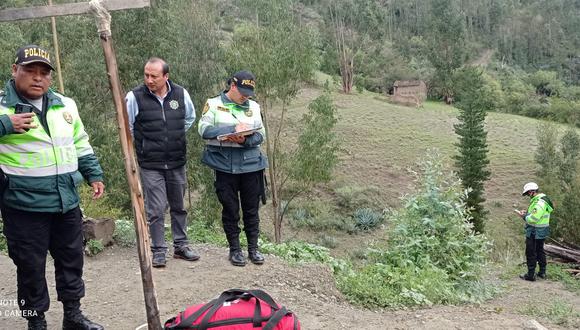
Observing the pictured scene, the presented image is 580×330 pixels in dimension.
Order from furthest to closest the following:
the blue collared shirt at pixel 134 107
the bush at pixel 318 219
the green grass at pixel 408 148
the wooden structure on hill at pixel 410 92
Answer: the wooden structure on hill at pixel 410 92, the green grass at pixel 408 148, the bush at pixel 318 219, the blue collared shirt at pixel 134 107

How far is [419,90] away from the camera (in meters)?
46.5

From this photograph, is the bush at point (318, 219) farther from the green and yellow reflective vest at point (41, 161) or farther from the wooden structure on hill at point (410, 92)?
the wooden structure on hill at point (410, 92)

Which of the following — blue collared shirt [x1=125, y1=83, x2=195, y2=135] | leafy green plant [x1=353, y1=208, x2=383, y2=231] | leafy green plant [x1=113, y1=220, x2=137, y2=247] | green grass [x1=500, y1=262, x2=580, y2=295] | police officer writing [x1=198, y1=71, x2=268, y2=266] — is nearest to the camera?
blue collared shirt [x1=125, y1=83, x2=195, y2=135]

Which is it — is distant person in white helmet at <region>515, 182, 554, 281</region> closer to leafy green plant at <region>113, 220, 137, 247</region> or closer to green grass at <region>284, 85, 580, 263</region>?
leafy green plant at <region>113, 220, 137, 247</region>

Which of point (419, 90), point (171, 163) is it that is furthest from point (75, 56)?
point (419, 90)

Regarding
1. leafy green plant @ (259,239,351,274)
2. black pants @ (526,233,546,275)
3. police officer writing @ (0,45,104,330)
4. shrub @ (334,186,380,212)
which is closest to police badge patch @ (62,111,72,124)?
police officer writing @ (0,45,104,330)

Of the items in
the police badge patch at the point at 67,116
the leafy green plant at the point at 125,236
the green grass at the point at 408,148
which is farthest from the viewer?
the green grass at the point at 408,148

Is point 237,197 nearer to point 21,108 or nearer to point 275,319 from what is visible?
point 275,319

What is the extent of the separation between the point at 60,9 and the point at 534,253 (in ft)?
32.4

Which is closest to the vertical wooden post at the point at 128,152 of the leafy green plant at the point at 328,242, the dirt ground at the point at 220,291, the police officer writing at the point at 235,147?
the dirt ground at the point at 220,291

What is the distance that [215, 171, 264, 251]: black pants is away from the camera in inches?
197

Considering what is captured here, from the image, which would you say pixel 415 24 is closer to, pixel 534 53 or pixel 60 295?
pixel 534 53

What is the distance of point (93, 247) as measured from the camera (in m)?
5.88

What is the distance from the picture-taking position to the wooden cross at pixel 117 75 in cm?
317
